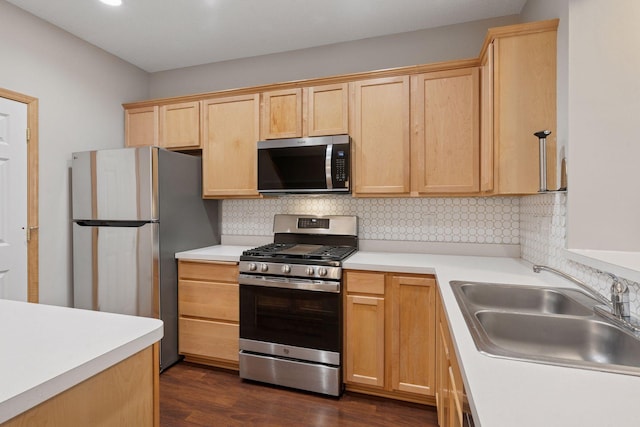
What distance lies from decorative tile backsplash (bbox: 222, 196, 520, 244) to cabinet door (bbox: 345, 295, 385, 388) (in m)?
0.73

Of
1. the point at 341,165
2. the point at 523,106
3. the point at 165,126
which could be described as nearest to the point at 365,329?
the point at 341,165

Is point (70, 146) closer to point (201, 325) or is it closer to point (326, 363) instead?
point (201, 325)

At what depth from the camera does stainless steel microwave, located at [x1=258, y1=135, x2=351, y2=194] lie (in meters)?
2.40

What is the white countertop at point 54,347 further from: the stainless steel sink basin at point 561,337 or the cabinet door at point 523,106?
the cabinet door at point 523,106

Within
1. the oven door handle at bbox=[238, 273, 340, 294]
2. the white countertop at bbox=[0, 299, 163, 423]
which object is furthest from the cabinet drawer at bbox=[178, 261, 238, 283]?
the white countertop at bbox=[0, 299, 163, 423]

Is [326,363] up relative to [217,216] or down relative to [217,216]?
down

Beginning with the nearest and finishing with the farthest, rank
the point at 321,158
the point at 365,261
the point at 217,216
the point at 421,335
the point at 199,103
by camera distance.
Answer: the point at 421,335
the point at 365,261
the point at 321,158
the point at 199,103
the point at 217,216

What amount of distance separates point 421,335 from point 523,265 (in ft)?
2.65

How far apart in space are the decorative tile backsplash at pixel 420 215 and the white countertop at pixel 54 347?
6.47 ft

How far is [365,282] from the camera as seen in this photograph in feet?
7.02

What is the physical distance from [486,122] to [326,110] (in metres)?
1.14

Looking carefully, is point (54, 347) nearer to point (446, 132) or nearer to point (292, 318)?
point (292, 318)

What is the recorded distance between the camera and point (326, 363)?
2168 millimetres

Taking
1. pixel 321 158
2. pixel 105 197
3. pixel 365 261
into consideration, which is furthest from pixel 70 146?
pixel 365 261
